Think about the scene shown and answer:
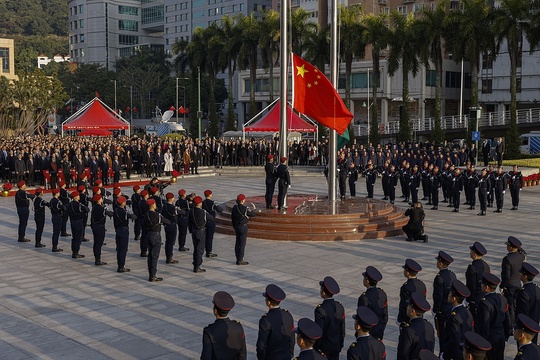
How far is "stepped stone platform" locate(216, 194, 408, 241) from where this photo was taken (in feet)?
58.7

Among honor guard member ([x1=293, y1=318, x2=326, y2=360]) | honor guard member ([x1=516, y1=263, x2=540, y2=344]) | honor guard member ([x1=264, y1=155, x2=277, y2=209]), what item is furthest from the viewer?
honor guard member ([x1=264, y1=155, x2=277, y2=209])

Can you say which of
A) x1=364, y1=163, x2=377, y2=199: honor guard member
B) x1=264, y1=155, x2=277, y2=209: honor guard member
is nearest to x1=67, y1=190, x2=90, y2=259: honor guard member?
x1=264, y1=155, x2=277, y2=209: honor guard member

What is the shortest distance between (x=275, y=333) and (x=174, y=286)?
6.27 metres

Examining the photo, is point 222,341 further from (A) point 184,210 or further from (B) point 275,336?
(A) point 184,210

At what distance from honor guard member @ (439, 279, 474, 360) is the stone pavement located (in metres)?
1.81

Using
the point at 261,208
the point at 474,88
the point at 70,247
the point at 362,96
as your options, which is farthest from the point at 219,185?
the point at 362,96

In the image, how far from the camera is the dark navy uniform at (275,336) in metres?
7.16

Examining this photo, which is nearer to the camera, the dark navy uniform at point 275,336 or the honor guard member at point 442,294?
the dark navy uniform at point 275,336

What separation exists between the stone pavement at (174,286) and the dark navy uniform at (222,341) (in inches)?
102

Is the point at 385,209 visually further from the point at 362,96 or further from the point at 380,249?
the point at 362,96

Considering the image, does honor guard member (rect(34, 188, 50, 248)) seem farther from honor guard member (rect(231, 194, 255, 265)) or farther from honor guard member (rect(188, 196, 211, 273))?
honor guard member (rect(231, 194, 255, 265))

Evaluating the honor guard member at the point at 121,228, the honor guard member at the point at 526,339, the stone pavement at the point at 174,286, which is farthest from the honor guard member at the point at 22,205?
the honor guard member at the point at 526,339

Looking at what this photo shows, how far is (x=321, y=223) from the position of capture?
18.1 metres

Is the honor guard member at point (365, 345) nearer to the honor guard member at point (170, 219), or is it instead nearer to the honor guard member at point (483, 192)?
the honor guard member at point (170, 219)
